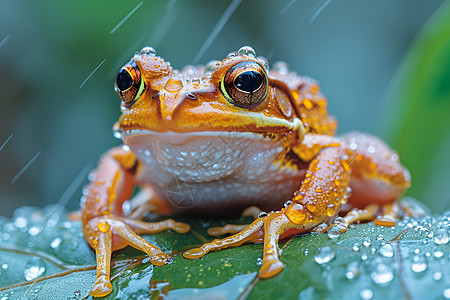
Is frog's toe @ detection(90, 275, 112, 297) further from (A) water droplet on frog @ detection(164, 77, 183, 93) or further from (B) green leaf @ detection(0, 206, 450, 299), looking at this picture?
(A) water droplet on frog @ detection(164, 77, 183, 93)

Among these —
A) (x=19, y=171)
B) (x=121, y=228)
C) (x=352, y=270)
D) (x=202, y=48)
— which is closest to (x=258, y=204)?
(x=121, y=228)

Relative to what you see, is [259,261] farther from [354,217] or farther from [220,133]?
[354,217]

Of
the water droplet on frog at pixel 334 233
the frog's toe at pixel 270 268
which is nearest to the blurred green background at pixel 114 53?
the water droplet on frog at pixel 334 233

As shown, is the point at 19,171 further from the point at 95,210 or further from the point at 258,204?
the point at 258,204

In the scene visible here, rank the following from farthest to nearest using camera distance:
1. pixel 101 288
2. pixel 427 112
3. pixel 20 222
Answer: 1. pixel 427 112
2. pixel 20 222
3. pixel 101 288

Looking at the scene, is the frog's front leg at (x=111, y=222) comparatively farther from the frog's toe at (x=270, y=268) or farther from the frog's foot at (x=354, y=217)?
the frog's foot at (x=354, y=217)

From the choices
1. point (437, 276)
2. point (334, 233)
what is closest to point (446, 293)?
point (437, 276)
